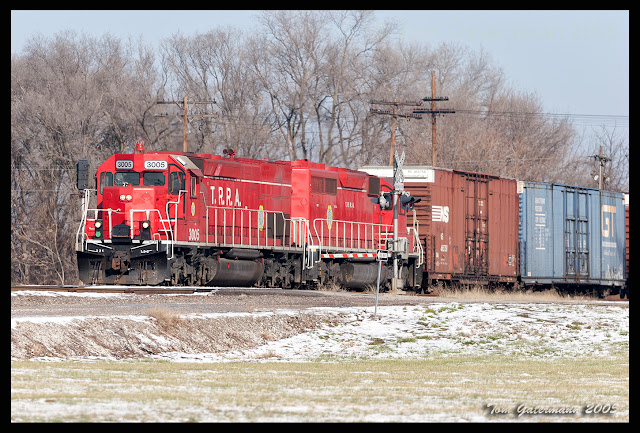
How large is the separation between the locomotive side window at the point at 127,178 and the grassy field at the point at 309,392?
42.4ft

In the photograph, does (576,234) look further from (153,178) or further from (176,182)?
(153,178)

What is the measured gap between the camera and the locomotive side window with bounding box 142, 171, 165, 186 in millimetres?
27906

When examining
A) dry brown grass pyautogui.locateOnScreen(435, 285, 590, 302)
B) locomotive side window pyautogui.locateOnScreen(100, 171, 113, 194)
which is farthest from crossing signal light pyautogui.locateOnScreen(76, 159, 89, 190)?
dry brown grass pyautogui.locateOnScreen(435, 285, 590, 302)

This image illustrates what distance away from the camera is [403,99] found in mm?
70688

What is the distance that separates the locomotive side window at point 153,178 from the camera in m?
27.9

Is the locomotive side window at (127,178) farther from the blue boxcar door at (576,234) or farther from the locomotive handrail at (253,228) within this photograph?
the blue boxcar door at (576,234)

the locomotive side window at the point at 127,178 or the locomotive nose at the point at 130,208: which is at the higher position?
the locomotive side window at the point at 127,178

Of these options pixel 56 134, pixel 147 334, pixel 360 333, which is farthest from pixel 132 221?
pixel 56 134

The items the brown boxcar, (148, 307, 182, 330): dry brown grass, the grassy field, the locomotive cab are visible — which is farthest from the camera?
the brown boxcar

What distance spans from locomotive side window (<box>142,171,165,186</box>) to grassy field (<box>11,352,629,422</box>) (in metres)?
12.5

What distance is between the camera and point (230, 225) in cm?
2906

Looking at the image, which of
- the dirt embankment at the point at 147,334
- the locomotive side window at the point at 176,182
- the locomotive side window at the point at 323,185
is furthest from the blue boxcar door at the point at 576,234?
the dirt embankment at the point at 147,334

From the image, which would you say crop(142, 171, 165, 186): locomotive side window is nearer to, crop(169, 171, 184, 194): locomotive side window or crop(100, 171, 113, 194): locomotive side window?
crop(169, 171, 184, 194): locomotive side window
